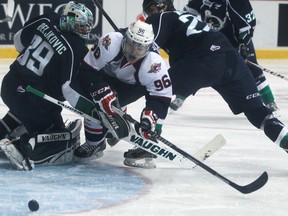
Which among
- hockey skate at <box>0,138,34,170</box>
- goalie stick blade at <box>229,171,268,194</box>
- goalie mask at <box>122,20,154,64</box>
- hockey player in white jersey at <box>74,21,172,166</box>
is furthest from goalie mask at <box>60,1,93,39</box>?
goalie stick blade at <box>229,171,268,194</box>

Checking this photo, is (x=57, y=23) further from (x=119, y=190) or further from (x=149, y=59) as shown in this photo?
(x=119, y=190)

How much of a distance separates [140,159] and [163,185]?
0.34 metres

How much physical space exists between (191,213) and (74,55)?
0.97m

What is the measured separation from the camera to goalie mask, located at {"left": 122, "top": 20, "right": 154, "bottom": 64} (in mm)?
3277

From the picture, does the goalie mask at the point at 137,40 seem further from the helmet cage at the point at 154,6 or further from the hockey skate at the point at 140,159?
the helmet cage at the point at 154,6

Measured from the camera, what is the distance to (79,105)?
353cm

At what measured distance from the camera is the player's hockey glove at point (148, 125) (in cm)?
335

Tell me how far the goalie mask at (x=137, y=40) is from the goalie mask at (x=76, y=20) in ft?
0.96

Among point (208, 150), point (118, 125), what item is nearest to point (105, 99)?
point (118, 125)

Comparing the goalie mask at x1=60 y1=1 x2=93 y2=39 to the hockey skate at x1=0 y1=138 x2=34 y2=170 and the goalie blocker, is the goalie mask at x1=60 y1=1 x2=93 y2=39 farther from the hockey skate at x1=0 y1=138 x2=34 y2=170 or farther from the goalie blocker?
the hockey skate at x1=0 y1=138 x2=34 y2=170

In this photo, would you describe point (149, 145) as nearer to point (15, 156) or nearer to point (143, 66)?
point (143, 66)

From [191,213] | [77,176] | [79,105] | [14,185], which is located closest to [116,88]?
[79,105]

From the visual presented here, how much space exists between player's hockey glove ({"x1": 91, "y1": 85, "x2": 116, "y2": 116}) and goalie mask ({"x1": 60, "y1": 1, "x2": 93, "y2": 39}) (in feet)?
1.01

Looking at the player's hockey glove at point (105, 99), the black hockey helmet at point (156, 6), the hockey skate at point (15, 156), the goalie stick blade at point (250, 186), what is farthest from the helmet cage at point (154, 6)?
the goalie stick blade at point (250, 186)
